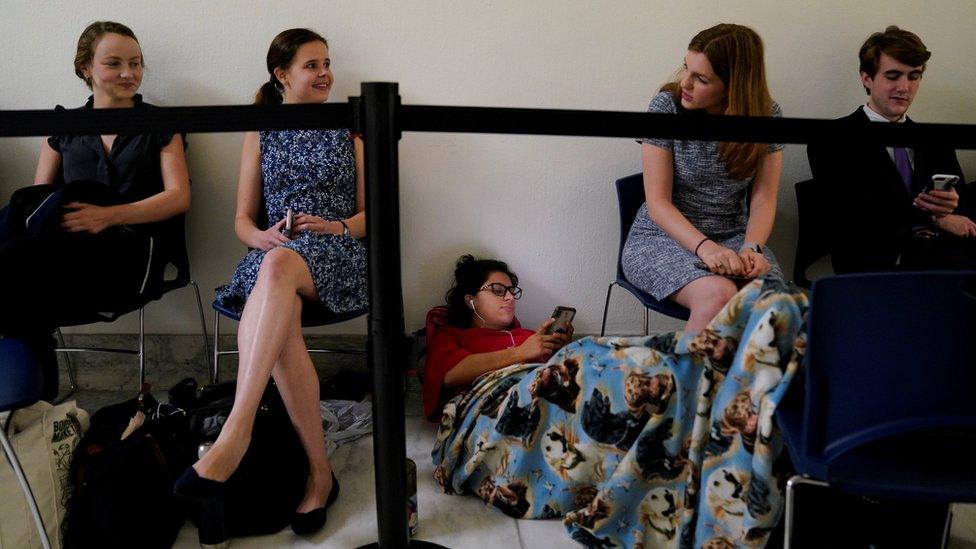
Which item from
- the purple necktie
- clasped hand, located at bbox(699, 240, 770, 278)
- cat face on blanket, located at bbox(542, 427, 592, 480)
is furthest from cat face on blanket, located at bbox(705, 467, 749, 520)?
the purple necktie

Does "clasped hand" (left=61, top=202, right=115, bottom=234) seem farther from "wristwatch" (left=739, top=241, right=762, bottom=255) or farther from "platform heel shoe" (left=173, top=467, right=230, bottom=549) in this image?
"wristwatch" (left=739, top=241, right=762, bottom=255)

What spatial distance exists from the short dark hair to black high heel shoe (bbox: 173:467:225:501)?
7.64 feet

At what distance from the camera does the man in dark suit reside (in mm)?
2504

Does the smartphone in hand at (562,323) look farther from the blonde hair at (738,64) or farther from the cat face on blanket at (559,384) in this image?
the blonde hair at (738,64)

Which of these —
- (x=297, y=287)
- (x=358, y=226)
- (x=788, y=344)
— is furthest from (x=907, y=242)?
(x=297, y=287)

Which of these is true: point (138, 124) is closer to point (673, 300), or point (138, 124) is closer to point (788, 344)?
point (788, 344)

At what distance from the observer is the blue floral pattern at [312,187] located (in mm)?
2320

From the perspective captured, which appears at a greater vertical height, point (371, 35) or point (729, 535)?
point (371, 35)

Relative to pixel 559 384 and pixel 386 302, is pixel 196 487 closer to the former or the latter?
pixel 386 302

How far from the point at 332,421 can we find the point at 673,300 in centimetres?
110

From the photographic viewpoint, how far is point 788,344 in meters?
1.50

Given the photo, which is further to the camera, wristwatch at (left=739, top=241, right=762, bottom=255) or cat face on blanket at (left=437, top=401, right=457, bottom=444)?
wristwatch at (left=739, top=241, right=762, bottom=255)

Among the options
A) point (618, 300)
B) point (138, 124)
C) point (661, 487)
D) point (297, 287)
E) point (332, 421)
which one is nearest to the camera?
point (138, 124)

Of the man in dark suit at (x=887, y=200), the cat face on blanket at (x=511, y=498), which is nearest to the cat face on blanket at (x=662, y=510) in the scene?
the cat face on blanket at (x=511, y=498)
